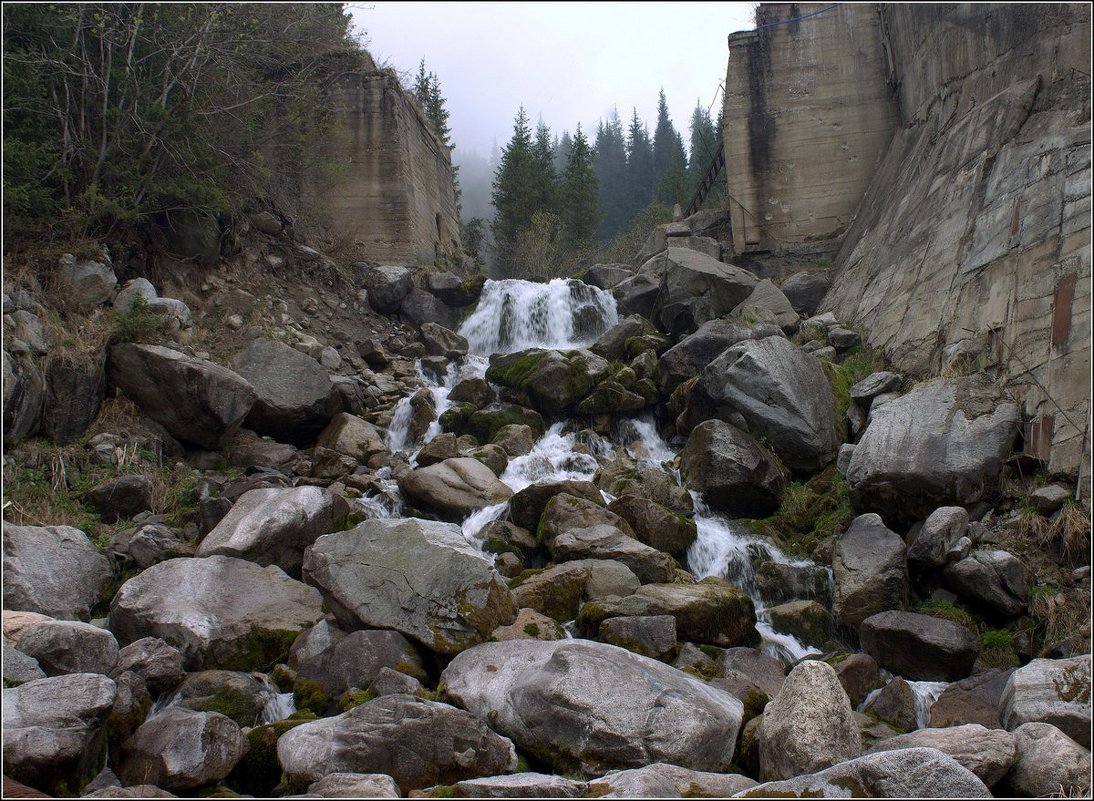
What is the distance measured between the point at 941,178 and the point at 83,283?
487 inches

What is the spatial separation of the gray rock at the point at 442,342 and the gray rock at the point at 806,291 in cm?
637

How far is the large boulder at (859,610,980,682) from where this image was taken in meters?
6.25

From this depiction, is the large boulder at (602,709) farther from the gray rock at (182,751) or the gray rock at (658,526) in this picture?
the gray rock at (658,526)

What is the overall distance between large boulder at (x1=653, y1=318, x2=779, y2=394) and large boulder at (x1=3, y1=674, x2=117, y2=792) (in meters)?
9.03

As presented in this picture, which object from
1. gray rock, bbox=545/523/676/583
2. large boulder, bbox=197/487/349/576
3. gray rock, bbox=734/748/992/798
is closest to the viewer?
gray rock, bbox=734/748/992/798

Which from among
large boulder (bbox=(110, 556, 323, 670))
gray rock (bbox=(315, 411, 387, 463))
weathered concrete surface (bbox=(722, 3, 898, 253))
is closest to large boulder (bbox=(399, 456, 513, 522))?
gray rock (bbox=(315, 411, 387, 463))

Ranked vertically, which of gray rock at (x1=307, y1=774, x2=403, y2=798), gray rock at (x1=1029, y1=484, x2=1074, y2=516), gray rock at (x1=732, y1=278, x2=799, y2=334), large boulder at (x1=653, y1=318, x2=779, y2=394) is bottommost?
gray rock at (x1=307, y1=774, x2=403, y2=798)

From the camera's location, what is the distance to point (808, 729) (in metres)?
4.51

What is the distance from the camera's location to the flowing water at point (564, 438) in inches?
335

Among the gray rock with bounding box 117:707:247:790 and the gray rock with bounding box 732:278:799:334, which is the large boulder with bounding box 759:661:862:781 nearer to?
A: the gray rock with bounding box 117:707:247:790

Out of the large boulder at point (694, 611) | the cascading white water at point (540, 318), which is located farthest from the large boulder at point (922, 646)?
the cascading white water at point (540, 318)

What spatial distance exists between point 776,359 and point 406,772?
7614 mm

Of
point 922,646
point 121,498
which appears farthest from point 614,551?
point 121,498

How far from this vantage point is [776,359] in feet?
34.0
